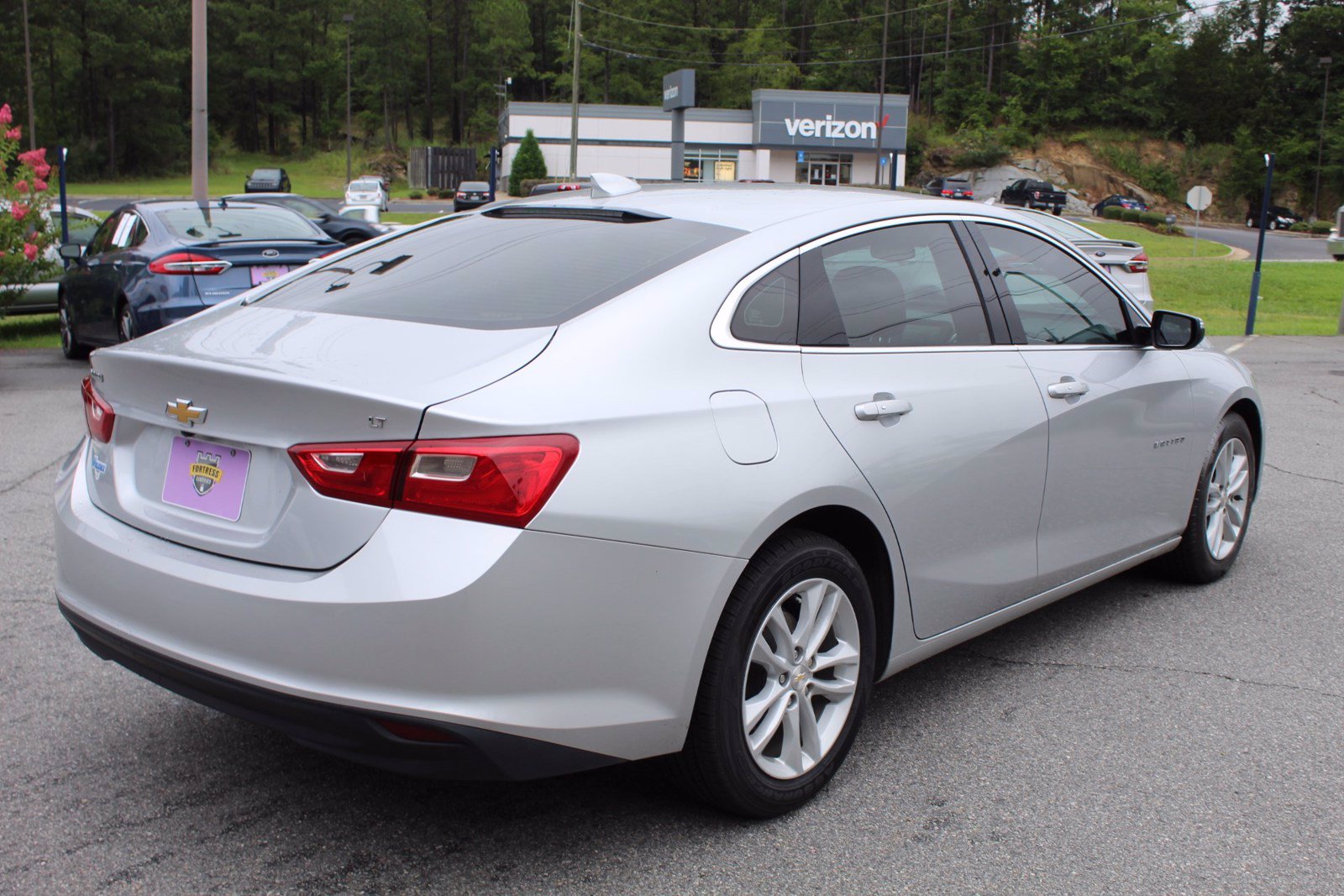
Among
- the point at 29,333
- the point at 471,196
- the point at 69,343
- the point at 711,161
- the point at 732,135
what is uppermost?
the point at 732,135

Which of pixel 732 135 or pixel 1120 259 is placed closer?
pixel 1120 259

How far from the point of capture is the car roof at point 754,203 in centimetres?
336

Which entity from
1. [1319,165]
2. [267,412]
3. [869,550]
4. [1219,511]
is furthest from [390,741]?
[1319,165]

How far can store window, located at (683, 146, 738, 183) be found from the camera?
64625mm

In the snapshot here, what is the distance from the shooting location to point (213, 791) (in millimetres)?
3072

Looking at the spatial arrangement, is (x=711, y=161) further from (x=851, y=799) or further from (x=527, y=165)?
(x=851, y=799)

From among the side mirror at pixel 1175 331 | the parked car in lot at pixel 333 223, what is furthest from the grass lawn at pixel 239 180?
the side mirror at pixel 1175 331

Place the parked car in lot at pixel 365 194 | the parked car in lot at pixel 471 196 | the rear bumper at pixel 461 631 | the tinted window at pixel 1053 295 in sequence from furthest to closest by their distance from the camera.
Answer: the parked car in lot at pixel 471 196 → the parked car in lot at pixel 365 194 → the tinted window at pixel 1053 295 → the rear bumper at pixel 461 631

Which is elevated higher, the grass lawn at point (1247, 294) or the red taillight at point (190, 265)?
the red taillight at point (190, 265)

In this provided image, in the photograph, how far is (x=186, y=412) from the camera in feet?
8.77

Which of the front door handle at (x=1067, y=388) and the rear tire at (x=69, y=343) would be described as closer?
the front door handle at (x=1067, y=388)

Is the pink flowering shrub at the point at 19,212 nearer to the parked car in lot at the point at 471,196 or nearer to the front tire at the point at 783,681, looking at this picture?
the front tire at the point at 783,681

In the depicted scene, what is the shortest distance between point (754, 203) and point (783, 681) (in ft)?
4.79

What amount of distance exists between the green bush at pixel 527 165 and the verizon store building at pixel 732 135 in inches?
223
